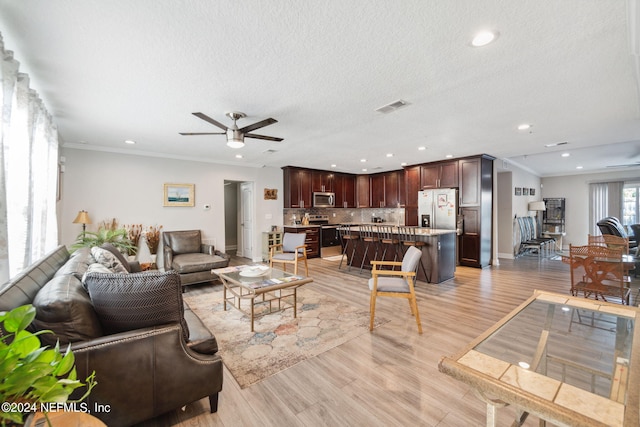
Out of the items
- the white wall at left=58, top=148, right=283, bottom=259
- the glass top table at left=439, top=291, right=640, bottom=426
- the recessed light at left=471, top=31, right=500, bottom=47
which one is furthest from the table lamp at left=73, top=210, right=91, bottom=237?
the recessed light at left=471, top=31, right=500, bottom=47

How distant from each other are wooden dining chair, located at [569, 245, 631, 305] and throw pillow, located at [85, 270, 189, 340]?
14.2 feet

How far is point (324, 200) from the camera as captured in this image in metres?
8.17

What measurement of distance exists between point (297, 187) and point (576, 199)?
9379 mm

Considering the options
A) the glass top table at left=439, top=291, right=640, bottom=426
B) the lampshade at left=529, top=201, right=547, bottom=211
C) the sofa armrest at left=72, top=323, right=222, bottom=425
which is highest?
the lampshade at left=529, top=201, right=547, bottom=211

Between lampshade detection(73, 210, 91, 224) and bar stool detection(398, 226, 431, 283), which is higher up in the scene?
lampshade detection(73, 210, 91, 224)

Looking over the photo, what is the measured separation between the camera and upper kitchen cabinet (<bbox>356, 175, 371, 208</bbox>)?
8.84 meters

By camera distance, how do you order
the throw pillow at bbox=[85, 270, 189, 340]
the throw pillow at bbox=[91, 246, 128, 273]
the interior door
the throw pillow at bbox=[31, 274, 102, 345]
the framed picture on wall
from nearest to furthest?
the throw pillow at bbox=[31, 274, 102, 345]
the throw pillow at bbox=[85, 270, 189, 340]
the throw pillow at bbox=[91, 246, 128, 273]
the framed picture on wall
the interior door

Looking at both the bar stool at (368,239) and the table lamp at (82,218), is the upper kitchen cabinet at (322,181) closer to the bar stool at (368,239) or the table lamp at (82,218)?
the bar stool at (368,239)

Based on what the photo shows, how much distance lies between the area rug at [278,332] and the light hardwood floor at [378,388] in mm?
124

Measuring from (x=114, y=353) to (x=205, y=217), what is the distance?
16.5 ft

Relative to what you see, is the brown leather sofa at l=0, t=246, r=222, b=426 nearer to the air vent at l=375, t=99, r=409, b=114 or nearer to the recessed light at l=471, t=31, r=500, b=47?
the recessed light at l=471, t=31, r=500, b=47

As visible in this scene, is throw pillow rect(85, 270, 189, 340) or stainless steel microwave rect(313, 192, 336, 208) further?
stainless steel microwave rect(313, 192, 336, 208)

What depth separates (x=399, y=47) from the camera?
1930 mm

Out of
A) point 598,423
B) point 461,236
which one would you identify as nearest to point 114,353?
point 598,423
